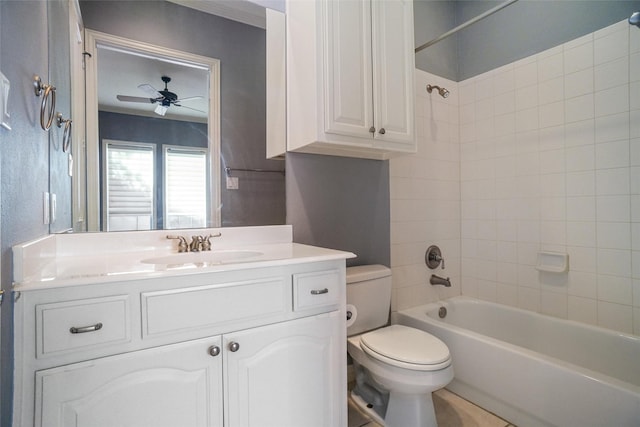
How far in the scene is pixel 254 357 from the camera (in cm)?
101

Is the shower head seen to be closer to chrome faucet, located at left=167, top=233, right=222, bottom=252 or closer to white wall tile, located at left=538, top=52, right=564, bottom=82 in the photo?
white wall tile, located at left=538, top=52, right=564, bottom=82

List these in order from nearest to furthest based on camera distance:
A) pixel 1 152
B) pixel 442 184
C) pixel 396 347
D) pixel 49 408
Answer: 1. pixel 1 152
2. pixel 49 408
3. pixel 396 347
4. pixel 442 184

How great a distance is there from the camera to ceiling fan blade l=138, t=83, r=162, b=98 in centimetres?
136

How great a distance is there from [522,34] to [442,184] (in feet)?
3.67

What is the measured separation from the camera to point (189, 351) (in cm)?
90

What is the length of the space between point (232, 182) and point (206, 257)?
0.42 m

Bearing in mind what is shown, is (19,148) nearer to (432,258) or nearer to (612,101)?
(432,258)

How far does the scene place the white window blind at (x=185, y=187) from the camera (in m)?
1.40

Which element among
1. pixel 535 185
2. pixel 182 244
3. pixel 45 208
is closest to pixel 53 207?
pixel 45 208

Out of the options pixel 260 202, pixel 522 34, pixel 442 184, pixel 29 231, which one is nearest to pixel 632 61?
pixel 522 34

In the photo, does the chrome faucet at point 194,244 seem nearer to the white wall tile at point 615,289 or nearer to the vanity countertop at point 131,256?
the vanity countertop at point 131,256

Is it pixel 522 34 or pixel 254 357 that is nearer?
pixel 254 357

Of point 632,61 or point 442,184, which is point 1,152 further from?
point 632,61

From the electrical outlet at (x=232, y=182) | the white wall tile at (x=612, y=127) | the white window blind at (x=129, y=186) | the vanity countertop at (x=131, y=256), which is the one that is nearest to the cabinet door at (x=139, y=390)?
the vanity countertop at (x=131, y=256)
